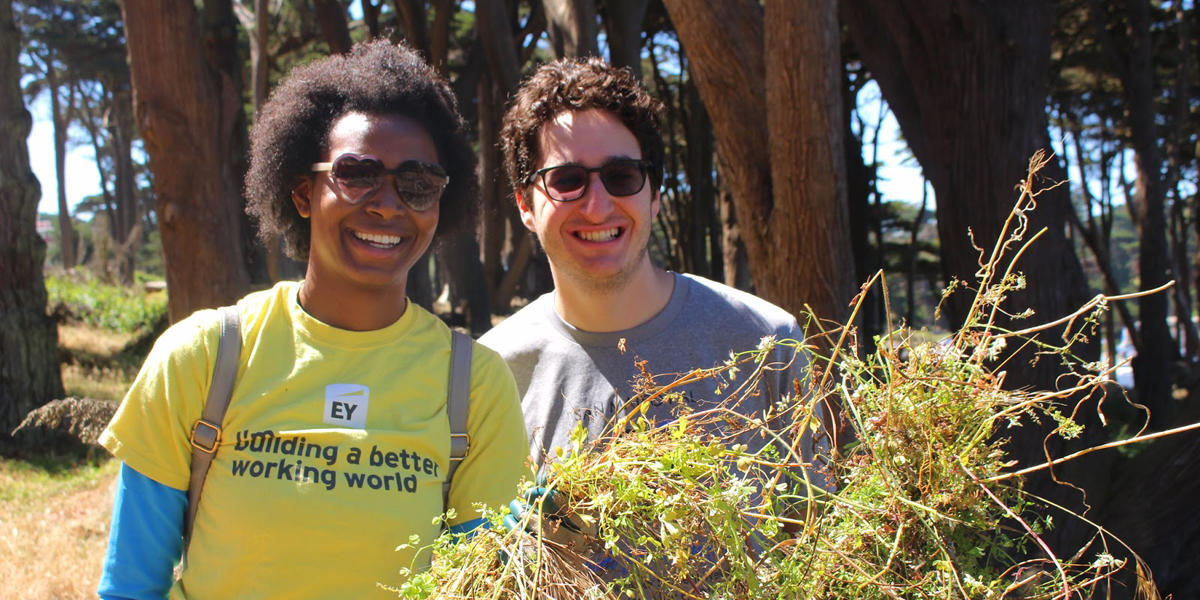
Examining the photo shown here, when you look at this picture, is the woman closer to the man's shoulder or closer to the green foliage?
the man's shoulder

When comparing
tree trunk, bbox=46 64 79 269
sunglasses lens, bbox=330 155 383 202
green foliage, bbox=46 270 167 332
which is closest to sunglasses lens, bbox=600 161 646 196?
sunglasses lens, bbox=330 155 383 202

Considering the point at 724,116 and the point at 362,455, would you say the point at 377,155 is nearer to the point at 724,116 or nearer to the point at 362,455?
the point at 362,455

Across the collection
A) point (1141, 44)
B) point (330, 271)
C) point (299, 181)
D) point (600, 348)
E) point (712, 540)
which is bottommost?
point (712, 540)

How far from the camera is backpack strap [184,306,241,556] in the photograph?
6.19ft

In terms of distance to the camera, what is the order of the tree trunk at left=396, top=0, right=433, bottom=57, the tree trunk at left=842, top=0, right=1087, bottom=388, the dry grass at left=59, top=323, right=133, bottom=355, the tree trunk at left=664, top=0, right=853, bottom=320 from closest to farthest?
the tree trunk at left=664, top=0, right=853, bottom=320 < the tree trunk at left=842, top=0, right=1087, bottom=388 < the tree trunk at left=396, top=0, right=433, bottom=57 < the dry grass at left=59, top=323, right=133, bottom=355

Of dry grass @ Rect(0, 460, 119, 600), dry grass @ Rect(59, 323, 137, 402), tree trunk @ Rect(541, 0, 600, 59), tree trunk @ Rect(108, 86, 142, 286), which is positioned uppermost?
tree trunk @ Rect(108, 86, 142, 286)

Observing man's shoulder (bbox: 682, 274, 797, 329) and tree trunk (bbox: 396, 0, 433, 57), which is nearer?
man's shoulder (bbox: 682, 274, 797, 329)

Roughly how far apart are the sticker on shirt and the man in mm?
497

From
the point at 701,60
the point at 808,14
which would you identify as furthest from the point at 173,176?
the point at 808,14

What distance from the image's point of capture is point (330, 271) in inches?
84.3

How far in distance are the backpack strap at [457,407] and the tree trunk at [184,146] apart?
4.12 meters

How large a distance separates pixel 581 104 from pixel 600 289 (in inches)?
20.4

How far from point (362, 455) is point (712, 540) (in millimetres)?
890

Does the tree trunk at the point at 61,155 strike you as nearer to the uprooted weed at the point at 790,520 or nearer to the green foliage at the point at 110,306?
the green foliage at the point at 110,306
